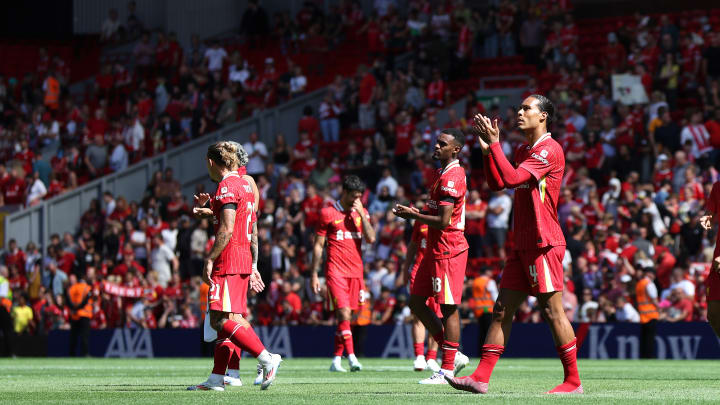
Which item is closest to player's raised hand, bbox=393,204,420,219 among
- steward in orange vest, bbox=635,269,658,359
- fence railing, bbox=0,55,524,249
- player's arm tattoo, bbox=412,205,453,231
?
player's arm tattoo, bbox=412,205,453,231

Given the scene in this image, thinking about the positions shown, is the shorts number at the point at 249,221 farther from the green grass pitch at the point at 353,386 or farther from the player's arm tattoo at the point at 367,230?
the player's arm tattoo at the point at 367,230

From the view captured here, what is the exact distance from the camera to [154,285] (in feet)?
89.7

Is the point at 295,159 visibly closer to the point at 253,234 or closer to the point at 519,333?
the point at 519,333

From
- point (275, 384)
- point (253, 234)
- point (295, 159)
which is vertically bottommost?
point (275, 384)

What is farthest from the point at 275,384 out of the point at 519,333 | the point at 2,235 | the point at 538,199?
the point at 2,235

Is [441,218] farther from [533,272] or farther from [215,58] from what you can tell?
[215,58]

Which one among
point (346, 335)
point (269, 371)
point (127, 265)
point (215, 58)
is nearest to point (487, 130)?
point (269, 371)

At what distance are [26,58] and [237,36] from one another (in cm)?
816

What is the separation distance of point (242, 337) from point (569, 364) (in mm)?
2874

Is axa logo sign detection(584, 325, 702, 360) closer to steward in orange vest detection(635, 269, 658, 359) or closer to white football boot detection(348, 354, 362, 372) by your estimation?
steward in orange vest detection(635, 269, 658, 359)

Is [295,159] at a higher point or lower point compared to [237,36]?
lower

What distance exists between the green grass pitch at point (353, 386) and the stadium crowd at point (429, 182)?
5.57 metres

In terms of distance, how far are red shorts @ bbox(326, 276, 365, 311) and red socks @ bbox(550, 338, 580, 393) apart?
6.53 m

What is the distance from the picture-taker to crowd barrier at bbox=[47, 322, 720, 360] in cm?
2131
